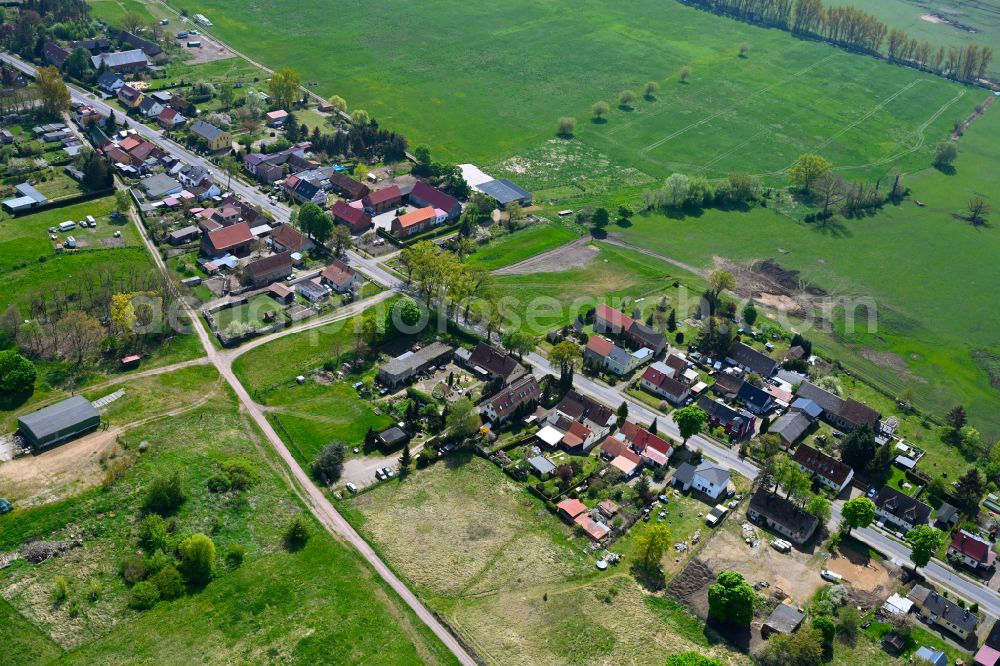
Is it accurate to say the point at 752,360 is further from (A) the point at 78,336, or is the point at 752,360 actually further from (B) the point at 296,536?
(A) the point at 78,336

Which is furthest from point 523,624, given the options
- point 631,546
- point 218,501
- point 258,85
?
point 258,85

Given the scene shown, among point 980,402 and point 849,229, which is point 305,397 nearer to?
point 980,402

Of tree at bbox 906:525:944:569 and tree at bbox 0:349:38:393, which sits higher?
tree at bbox 0:349:38:393

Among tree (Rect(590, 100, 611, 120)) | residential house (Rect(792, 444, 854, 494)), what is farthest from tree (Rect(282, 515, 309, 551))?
tree (Rect(590, 100, 611, 120))

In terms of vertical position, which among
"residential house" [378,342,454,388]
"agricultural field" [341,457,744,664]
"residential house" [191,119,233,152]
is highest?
"residential house" [191,119,233,152]

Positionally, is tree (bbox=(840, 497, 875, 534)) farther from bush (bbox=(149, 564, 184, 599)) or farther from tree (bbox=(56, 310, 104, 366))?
tree (bbox=(56, 310, 104, 366))

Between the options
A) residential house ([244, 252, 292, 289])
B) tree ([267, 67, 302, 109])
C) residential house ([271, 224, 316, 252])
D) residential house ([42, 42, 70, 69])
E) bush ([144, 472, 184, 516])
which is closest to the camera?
bush ([144, 472, 184, 516])

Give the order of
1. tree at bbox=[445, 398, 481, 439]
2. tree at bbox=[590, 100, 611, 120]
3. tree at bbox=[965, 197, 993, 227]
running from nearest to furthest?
tree at bbox=[445, 398, 481, 439] → tree at bbox=[965, 197, 993, 227] → tree at bbox=[590, 100, 611, 120]
